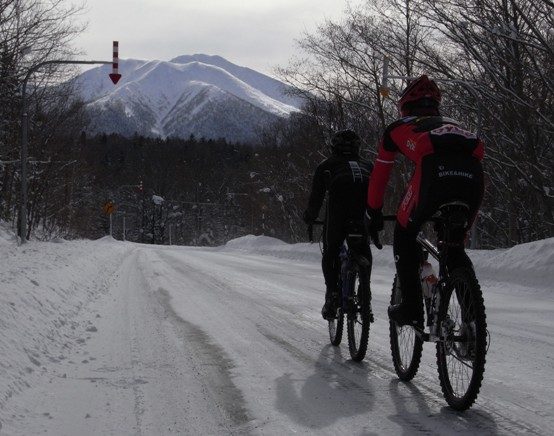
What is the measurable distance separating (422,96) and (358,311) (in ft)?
6.25

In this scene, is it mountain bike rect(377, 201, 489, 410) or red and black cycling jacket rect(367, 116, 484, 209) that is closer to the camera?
mountain bike rect(377, 201, 489, 410)

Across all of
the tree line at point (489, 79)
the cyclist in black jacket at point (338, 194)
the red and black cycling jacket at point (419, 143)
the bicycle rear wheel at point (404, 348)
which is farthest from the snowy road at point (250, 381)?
the tree line at point (489, 79)

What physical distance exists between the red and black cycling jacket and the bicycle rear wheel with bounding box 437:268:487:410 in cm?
67

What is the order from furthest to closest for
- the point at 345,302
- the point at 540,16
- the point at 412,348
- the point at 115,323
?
the point at 540,16, the point at 115,323, the point at 345,302, the point at 412,348

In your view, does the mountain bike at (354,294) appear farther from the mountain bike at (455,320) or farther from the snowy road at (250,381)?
the mountain bike at (455,320)

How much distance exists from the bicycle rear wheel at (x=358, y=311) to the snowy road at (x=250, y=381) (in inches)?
5.4

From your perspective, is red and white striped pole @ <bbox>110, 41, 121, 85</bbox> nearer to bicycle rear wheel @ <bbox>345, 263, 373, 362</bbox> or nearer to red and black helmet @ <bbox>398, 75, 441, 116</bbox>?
bicycle rear wheel @ <bbox>345, 263, 373, 362</bbox>

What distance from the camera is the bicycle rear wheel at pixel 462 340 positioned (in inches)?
133

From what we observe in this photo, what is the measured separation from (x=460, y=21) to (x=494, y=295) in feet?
34.0

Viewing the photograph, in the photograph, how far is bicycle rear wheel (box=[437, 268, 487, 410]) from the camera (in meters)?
3.37

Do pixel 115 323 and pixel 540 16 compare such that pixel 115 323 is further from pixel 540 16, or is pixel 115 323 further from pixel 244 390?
pixel 540 16

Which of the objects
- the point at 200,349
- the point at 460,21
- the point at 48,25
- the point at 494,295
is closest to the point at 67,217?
the point at 48,25

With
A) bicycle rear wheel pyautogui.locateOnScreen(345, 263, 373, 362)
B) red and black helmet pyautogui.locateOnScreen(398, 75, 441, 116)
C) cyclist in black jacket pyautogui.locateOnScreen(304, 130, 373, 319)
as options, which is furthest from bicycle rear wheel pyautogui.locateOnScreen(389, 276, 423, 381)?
red and black helmet pyautogui.locateOnScreen(398, 75, 441, 116)

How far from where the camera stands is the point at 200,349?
5598mm
